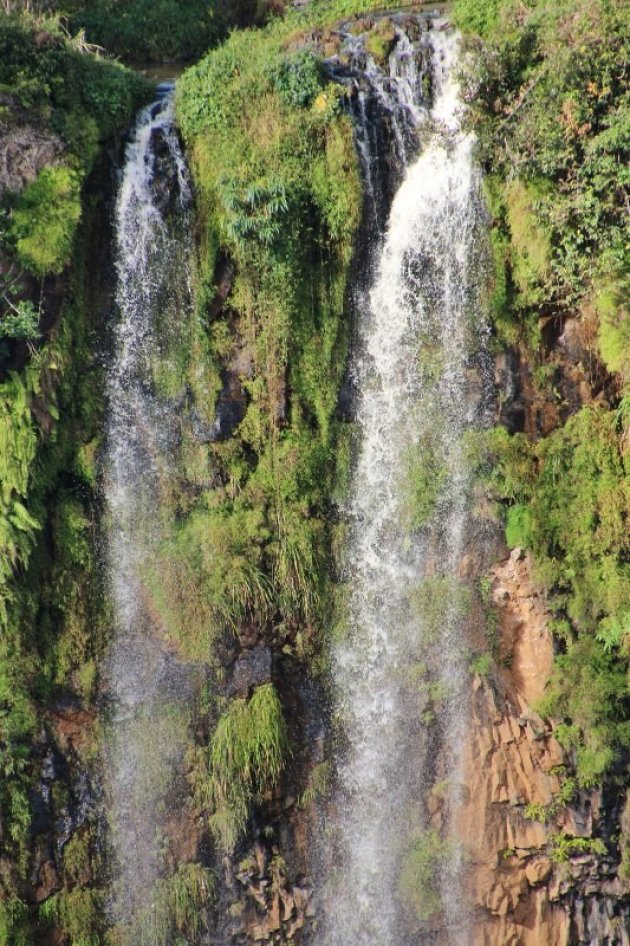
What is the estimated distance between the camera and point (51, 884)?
34.0ft

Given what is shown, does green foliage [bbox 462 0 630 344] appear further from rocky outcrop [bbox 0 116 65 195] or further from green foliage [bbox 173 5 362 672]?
rocky outcrop [bbox 0 116 65 195]

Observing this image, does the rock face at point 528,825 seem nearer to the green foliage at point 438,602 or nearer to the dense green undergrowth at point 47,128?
the green foliage at point 438,602

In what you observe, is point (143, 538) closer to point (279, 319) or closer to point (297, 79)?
point (279, 319)

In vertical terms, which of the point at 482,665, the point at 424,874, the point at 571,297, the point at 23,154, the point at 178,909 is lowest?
the point at 178,909

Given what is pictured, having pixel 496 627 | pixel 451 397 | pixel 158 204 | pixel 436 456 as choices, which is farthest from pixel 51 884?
pixel 158 204

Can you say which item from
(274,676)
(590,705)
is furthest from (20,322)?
(590,705)

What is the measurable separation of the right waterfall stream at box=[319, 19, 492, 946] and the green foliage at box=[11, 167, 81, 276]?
4.05m

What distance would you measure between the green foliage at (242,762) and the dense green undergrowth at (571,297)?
3.59 m

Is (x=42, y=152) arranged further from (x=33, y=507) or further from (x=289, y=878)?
(x=289, y=878)

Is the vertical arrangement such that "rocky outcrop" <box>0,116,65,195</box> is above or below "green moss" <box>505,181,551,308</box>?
above

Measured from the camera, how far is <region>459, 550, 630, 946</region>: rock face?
1053cm

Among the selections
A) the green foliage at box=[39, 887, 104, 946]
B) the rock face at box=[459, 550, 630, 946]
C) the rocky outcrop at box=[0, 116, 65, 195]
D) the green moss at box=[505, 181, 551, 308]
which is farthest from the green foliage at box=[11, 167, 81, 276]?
the green foliage at box=[39, 887, 104, 946]

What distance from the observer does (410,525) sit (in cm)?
1155

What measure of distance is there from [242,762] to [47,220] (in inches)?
292
